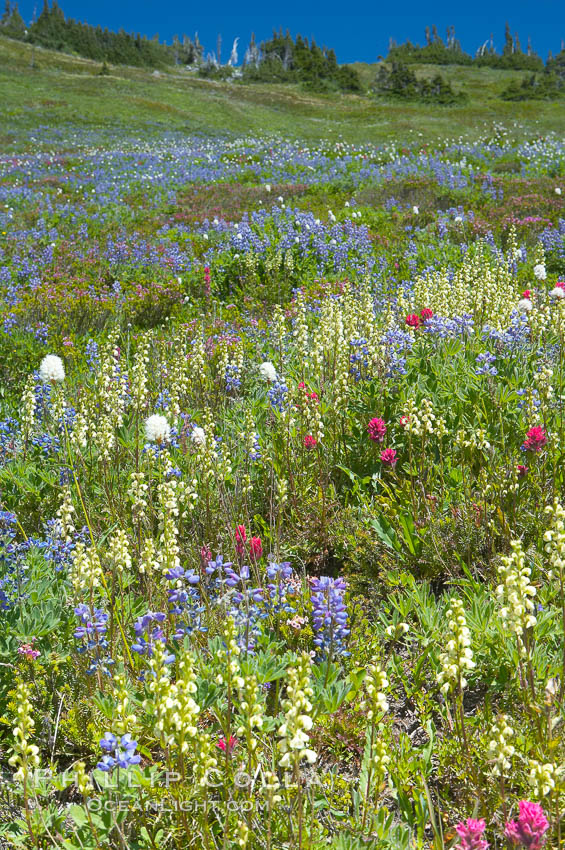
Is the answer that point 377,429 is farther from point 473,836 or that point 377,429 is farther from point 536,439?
point 473,836

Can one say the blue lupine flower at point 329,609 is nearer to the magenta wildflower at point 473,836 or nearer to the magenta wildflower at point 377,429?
the magenta wildflower at point 473,836

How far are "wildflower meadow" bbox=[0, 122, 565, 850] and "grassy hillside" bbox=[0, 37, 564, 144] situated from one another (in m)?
29.8

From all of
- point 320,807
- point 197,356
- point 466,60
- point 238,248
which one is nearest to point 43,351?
point 197,356

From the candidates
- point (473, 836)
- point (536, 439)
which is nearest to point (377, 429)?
point (536, 439)

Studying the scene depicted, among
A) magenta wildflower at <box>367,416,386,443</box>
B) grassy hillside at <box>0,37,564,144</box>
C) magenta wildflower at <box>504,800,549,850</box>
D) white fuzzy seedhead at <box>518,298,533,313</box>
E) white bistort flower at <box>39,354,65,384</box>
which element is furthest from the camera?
grassy hillside at <box>0,37,564,144</box>

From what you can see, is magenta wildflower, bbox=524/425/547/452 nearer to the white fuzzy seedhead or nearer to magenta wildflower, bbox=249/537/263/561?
magenta wildflower, bbox=249/537/263/561

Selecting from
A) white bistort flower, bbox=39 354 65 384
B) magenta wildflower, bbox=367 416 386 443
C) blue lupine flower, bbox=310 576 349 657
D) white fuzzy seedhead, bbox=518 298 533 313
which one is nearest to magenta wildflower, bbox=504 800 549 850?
blue lupine flower, bbox=310 576 349 657

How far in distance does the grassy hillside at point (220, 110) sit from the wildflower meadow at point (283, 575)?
29816 mm

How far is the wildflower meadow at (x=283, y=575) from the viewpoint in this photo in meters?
2.06

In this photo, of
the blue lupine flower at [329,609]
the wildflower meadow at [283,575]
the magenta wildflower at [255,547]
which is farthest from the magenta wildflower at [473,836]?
the magenta wildflower at [255,547]

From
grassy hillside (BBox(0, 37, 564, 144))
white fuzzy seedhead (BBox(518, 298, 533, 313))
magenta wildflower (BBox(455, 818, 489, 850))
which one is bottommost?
magenta wildflower (BBox(455, 818, 489, 850))

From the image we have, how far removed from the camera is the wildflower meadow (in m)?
2.06

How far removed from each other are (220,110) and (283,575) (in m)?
56.8

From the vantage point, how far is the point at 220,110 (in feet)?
167
